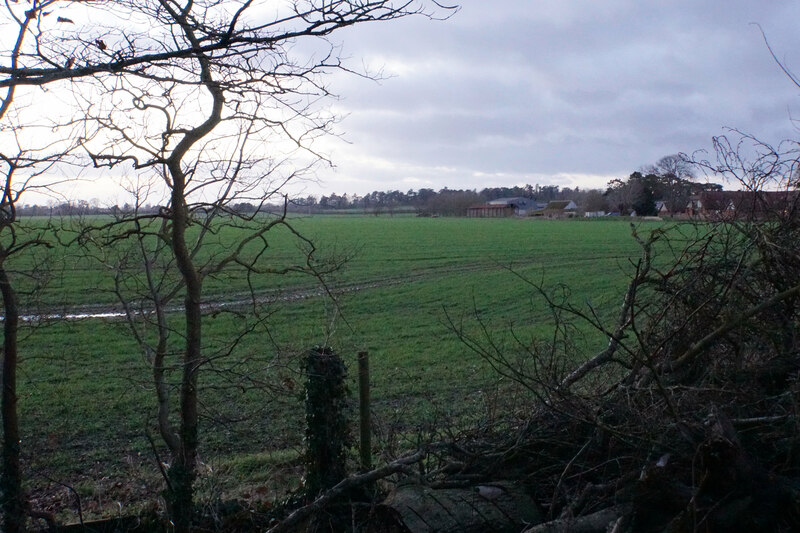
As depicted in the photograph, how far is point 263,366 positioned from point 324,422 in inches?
51.7

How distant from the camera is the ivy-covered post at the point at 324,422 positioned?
5.54 meters

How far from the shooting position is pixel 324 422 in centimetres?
556

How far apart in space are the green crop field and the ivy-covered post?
202 mm

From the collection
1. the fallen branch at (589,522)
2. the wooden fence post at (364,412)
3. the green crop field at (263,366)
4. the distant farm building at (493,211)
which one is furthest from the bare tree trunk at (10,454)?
the distant farm building at (493,211)

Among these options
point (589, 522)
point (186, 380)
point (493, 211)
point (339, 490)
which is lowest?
point (339, 490)

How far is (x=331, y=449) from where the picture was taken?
5.55 meters

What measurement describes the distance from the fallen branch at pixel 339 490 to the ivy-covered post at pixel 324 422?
97 cm

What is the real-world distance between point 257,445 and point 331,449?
126 inches

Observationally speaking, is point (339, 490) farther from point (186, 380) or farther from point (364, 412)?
point (186, 380)

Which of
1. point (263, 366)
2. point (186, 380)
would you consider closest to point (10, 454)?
point (186, 380)

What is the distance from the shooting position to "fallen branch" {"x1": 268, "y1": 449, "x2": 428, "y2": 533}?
4.42 m

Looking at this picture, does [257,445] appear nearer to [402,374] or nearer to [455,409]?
[455,409]

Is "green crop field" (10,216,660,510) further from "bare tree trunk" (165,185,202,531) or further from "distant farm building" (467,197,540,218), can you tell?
"distant farm building" (467,197,540,218)

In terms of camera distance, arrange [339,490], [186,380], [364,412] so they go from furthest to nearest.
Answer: [364,412] → [186,380] → [339,490]
